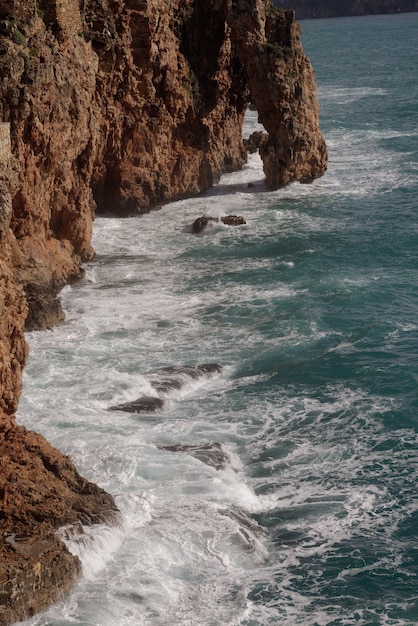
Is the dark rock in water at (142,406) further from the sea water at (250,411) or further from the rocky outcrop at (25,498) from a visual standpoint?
the rocky outcrop at (25,498)

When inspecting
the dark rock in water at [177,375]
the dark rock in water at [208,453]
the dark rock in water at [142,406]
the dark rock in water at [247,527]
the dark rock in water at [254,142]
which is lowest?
the dark rock in water at [247,527]

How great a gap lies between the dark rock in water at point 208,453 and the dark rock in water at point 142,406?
2.82m

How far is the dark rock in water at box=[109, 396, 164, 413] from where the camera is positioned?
34.3m

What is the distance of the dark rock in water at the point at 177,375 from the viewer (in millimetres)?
35781

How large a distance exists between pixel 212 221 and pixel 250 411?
866 inches

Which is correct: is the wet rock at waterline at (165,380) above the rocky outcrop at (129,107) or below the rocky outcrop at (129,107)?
below

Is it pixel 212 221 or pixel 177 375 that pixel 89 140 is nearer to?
pixel 212 221

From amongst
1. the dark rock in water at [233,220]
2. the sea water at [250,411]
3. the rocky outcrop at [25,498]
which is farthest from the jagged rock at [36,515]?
the dark rock in water at [233,220]

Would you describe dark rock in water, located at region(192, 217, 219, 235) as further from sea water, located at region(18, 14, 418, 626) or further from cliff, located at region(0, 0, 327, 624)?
cliff, located at region(0, 0, 327, 624)

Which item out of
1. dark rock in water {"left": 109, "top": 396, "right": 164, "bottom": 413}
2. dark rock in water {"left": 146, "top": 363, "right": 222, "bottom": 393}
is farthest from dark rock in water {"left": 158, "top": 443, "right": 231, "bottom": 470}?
dark rock in water {"left": 146, "top": 363, "right": 222, "bottom": 393}

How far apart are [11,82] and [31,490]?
1839cm

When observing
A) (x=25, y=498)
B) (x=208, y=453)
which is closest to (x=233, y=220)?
(x=208, y=453)

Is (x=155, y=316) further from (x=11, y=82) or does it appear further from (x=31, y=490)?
(x=31, y=490)

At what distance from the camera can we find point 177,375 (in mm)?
36469
